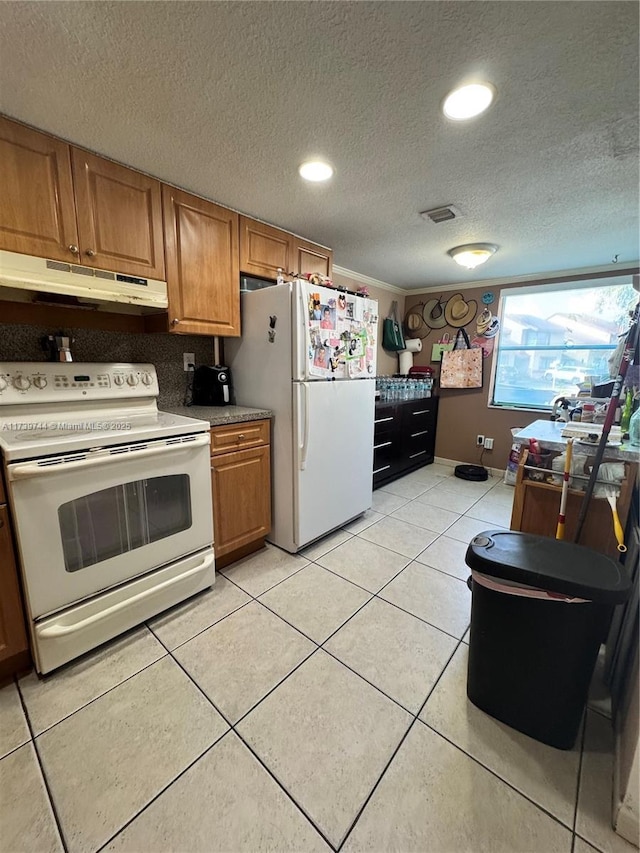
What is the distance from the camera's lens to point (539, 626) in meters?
1.10

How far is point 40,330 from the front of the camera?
5.76ft

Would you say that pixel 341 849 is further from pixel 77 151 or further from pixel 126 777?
pixel 77 151

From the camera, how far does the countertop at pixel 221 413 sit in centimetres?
192

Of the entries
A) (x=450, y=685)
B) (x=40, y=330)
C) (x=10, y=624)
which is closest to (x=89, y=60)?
(x=40, y=330)

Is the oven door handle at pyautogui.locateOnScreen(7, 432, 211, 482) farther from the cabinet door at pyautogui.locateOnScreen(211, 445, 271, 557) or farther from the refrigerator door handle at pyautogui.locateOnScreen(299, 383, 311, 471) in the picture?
the refrigerator door handle at pyautogui.locateOnScreen(299, 383, 311, 471)

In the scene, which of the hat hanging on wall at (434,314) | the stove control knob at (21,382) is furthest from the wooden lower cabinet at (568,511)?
the hat hanging on wall at (434,314)

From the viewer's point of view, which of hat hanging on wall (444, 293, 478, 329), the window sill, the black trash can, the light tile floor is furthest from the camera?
hat hanging on wall (444, 293, 478, 329)

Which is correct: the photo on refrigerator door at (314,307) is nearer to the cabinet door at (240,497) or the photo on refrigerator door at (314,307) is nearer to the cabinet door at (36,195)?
the cabinet door at (240,497)

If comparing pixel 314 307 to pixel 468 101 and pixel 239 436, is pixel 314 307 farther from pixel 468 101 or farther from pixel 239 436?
pixel 468 101

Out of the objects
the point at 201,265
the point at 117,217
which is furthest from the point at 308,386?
the point at 117,217

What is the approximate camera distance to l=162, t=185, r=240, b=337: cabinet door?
1897 mm

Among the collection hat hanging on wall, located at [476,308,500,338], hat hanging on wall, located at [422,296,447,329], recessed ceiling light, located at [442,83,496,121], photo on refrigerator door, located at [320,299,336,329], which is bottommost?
photo on refrigerator door, located at [320,299,336,329]

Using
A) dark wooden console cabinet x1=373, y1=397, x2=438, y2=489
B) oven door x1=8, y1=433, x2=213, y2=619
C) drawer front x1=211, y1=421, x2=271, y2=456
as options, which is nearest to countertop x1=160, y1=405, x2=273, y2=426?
drawer front x1=211, y1=421, x2=271, y2=456

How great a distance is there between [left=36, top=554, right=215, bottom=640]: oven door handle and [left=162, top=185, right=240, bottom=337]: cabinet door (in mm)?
1317
